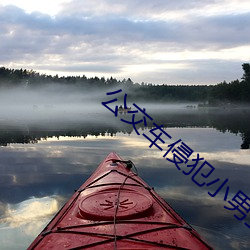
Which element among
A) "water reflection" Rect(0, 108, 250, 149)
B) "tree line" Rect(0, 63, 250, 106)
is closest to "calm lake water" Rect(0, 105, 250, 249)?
"water reflection" Rect(0, 108, 250, 149)

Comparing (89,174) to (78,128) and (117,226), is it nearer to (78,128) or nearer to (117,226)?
(117,226)

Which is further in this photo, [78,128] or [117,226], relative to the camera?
[78,128]

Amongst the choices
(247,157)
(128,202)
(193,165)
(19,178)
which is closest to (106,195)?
(128,202)

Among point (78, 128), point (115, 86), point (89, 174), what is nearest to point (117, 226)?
point (89, 174)

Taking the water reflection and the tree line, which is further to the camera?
the tree line

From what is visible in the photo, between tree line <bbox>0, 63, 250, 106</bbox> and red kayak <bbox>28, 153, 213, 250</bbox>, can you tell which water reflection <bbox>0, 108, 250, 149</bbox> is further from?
tree line <bbox>0, 63, 250, 106</bbox>

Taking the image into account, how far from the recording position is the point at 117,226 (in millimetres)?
4613

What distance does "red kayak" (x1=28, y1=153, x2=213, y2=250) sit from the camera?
4180 millimetres

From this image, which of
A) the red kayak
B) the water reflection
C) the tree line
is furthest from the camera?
the tree line

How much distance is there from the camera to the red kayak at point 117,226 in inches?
165

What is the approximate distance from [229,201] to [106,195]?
4.07m

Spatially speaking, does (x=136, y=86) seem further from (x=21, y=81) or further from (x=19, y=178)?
(x=19, y=178)

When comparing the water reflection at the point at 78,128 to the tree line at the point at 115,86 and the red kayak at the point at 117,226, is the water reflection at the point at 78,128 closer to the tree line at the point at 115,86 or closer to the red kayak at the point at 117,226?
the red kayak at the point at 117,226

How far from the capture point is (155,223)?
15.6 ft
